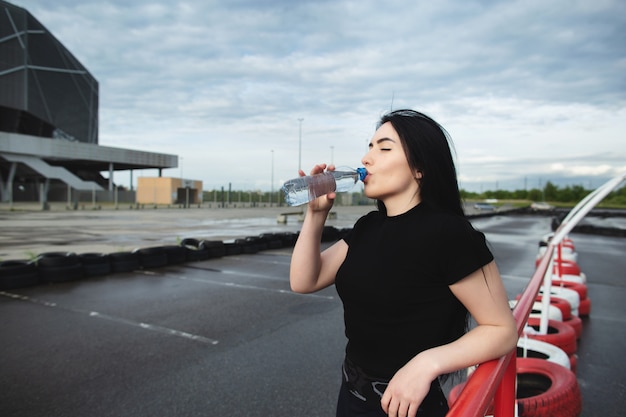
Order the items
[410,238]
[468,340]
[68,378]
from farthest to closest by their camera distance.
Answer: [68,378] < [410,238] < [468,340]

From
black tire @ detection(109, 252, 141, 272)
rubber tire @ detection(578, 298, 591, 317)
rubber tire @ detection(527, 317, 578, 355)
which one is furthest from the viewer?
black tire @ detection(109, 252, 141, 272)

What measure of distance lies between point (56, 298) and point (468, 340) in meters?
6.97

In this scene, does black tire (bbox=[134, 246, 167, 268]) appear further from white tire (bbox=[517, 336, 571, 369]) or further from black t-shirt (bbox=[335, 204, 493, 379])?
black t-shirt (bbox=[335, 204, 493, 379])

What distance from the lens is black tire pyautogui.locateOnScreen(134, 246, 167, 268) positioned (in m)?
9.12

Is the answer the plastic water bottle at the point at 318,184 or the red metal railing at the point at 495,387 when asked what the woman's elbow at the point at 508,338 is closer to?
the red metal railing at the point at 495,387

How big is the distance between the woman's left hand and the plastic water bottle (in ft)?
Result: 2.21

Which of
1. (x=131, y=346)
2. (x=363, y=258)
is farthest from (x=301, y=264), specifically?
(x=131, y=346)

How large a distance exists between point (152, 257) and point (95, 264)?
1.25 m

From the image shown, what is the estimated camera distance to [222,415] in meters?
3.16

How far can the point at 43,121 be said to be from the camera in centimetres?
5350

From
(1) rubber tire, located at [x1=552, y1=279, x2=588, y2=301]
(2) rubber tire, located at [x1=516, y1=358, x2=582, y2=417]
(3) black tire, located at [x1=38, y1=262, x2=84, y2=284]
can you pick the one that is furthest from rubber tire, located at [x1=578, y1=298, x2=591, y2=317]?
(3) black tire, located at [x1=38, y1=262, x2=84, y2=284]

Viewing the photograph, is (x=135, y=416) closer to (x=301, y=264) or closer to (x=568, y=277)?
(x=301, y=264)

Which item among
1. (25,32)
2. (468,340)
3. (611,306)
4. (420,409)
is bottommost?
(611,306)

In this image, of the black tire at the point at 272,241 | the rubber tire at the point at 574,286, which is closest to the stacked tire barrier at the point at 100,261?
the black tire at the point at 272,241
